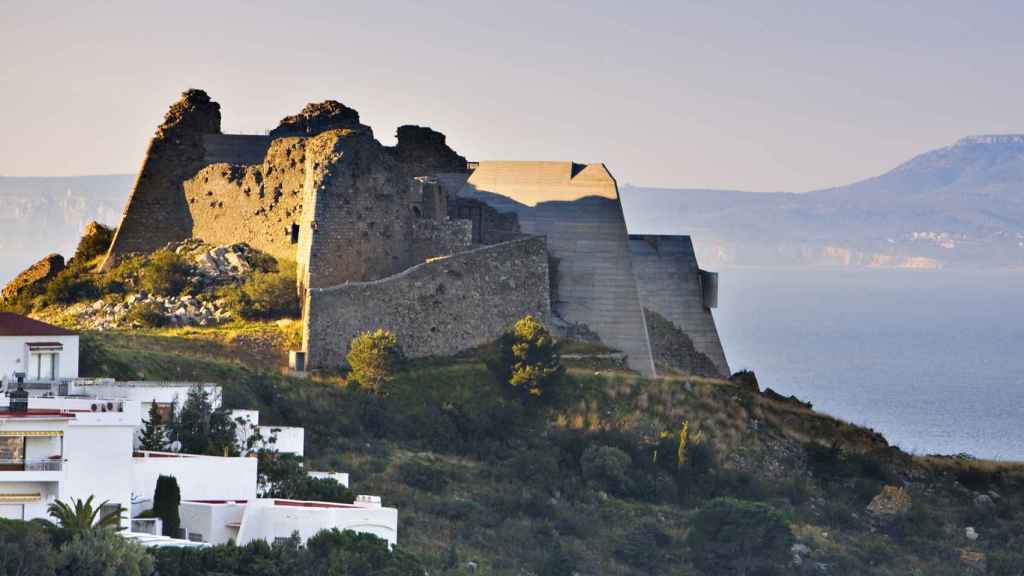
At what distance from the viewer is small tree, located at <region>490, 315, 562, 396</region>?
49.5 m

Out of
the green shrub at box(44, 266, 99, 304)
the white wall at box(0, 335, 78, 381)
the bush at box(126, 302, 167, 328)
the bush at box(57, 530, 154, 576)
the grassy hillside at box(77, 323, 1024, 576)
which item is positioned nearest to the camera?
the bush at box(57, 530, 154, 576)

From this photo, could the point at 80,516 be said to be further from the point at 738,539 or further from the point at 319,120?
the point at 319,120

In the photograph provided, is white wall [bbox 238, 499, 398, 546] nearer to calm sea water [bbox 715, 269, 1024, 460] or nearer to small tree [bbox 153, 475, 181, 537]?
small tree [bbox 153, 475, 181, 537]

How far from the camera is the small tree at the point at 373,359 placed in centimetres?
4822

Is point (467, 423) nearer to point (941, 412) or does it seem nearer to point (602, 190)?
point (602, 190)

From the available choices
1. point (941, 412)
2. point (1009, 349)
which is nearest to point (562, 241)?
point (941, 412)

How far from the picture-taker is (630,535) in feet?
149

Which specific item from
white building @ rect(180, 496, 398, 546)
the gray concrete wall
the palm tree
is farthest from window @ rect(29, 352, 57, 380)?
the gray concrete wall

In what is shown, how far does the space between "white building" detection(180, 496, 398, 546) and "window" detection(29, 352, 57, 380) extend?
16.6ft

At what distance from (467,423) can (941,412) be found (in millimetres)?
38767

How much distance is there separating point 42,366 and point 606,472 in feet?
38.8

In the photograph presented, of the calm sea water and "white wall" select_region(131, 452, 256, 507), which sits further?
the calm sea water

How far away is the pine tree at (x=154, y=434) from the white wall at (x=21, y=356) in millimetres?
1981

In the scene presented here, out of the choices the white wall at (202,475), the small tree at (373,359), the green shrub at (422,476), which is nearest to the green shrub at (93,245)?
the small tree at (373,359)
